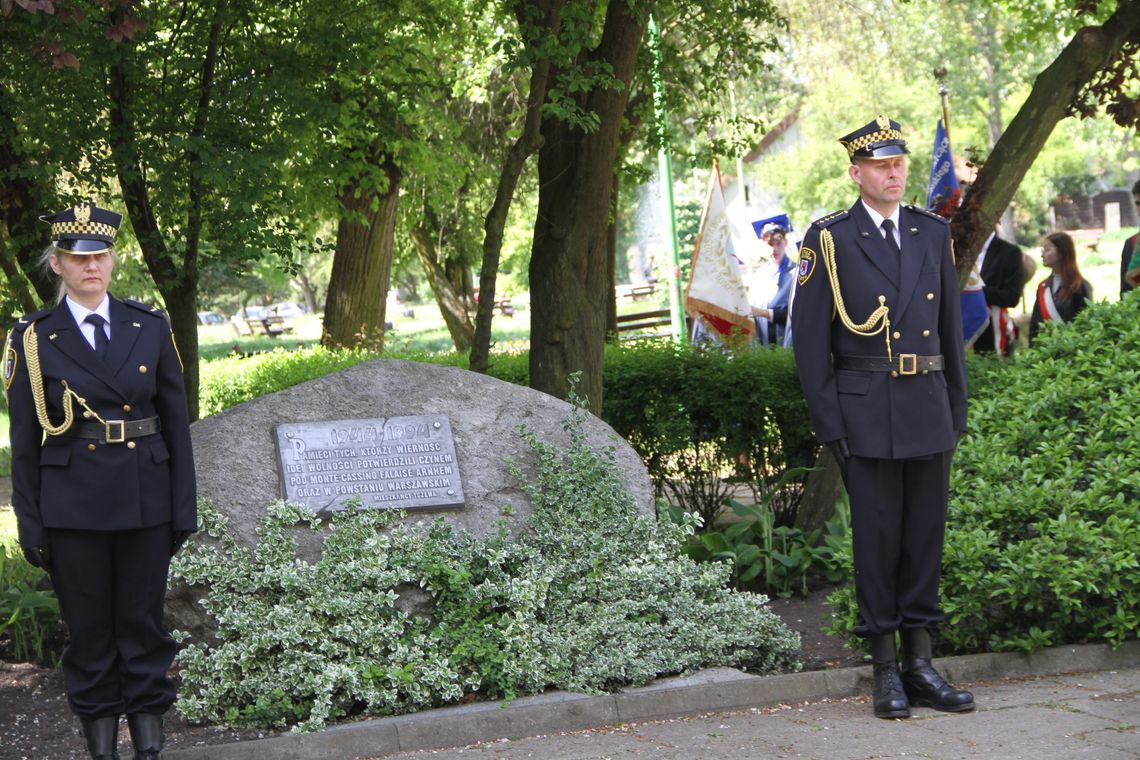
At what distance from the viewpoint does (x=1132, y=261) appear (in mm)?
9289

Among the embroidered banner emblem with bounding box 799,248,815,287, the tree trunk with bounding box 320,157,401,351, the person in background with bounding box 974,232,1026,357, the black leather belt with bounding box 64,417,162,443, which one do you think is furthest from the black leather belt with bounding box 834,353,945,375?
the tree trunk with bounding box 320,157,401,351

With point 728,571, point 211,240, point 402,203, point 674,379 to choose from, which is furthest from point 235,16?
point 402,203

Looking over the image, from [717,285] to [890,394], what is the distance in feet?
29.5

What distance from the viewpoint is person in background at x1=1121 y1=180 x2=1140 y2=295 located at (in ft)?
29.5

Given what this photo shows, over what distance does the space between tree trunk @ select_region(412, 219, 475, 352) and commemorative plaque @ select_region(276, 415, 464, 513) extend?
49.2ft

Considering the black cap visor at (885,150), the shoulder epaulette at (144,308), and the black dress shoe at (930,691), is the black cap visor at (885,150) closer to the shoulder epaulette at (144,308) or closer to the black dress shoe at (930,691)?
the black dress shoe at (930,691)

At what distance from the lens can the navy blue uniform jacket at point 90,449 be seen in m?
4.79

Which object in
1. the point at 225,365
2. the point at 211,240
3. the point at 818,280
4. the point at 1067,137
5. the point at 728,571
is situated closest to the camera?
the point at 818,280

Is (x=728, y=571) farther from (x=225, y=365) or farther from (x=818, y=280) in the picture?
(x=225, y=365)

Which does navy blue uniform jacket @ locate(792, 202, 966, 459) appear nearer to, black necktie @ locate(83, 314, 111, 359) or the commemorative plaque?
the commemorative plaque

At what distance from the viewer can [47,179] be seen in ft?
25.3

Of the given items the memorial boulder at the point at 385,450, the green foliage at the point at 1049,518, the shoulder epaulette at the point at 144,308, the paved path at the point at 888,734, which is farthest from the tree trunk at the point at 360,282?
the paved path at the point at 888,734

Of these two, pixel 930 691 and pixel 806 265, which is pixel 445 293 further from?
pixel 930 691

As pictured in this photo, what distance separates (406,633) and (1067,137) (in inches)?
2427
